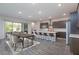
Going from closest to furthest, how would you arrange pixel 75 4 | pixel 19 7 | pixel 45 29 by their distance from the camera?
1. pixel 75 4
2. pixel 19 7
3. pixel 45 29

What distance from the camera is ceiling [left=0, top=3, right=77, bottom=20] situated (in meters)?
1.83

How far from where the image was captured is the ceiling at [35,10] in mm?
1834

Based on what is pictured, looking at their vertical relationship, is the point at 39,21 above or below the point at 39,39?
above

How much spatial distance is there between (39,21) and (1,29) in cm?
92

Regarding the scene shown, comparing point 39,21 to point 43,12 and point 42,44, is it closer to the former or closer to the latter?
point 43,12

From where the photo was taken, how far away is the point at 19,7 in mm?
1909

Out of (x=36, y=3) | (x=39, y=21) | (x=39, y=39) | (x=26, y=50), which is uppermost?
(x=36, y=3)

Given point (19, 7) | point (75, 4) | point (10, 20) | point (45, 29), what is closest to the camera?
point (75, 4)

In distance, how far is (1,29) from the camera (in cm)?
200

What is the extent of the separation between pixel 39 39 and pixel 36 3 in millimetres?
893

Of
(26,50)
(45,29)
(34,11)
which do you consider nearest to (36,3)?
(34,11)

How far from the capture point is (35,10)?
1.96 metres

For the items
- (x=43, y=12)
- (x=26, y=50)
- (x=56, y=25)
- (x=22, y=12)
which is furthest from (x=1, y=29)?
(x=56, y=25)

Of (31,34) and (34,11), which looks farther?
(31,34)
